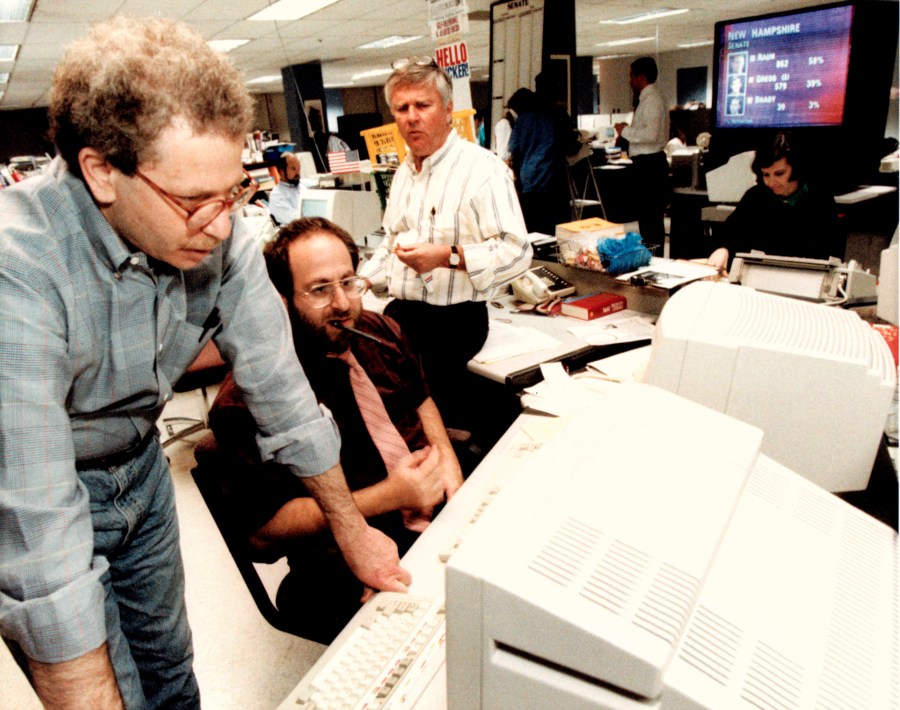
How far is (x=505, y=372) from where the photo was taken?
1.96 meters

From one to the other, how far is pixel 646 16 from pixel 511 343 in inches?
342

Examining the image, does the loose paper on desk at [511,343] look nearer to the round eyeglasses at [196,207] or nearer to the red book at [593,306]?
the red book at [593,306]

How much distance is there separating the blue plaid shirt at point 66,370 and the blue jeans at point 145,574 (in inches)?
3.9

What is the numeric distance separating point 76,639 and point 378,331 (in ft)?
3.47

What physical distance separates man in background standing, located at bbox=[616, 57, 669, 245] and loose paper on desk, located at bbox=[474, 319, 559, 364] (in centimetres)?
399

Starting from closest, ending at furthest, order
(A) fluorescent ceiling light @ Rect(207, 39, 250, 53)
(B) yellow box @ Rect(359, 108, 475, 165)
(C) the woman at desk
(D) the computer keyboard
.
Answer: (D) the computer keyboard, (C) the woman at desk, (B) yellow box @ Rect(359, 108, 475, 165), (A) fluorescent ceiling light @ Rect(207, 39, 250, 53)

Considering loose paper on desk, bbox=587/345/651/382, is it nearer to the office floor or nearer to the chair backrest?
the chair backrest

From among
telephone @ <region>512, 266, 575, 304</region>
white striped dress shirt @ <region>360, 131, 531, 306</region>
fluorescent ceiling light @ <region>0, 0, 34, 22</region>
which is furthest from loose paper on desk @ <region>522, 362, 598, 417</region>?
fluorescent ceiling light @ <region>0, 0, 34, 22</region>

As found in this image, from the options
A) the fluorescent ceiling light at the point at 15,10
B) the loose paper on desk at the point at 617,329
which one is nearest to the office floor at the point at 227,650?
the loose paper on desk at the point at 617,329

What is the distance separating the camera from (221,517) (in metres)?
1.21

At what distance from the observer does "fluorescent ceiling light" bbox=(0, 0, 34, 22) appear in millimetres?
4945

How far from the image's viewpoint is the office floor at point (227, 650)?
6.13 ft

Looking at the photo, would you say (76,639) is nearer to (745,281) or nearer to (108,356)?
(108,356)

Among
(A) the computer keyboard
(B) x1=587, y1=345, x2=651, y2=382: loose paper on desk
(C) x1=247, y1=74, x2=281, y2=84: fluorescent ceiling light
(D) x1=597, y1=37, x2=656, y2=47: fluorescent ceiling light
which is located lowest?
(A) the computer keyboard
